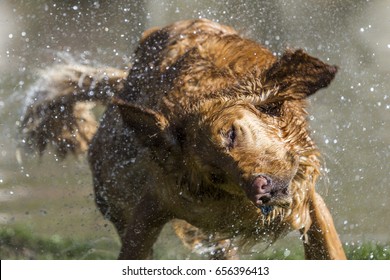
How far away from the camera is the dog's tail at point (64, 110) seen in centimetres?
679

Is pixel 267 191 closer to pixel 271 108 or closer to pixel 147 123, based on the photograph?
pixel 271 108

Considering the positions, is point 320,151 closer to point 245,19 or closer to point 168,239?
point 168,239

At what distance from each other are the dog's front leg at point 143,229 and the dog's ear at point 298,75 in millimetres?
1129

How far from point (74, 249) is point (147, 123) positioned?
221cm

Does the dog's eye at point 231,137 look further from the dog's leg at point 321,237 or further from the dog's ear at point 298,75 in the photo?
the dog's leg at point 321,237

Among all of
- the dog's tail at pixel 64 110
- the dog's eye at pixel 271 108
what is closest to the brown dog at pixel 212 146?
the dog's eye at pixel 271 108

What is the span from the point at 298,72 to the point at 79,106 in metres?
2.53

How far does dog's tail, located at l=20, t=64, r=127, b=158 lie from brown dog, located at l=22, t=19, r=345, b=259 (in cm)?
31

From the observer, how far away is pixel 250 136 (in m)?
4.48

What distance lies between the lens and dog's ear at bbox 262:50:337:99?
468cm

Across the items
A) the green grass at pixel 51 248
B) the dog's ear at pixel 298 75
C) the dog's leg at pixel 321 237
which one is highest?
the dog's ear at pixel 298 75

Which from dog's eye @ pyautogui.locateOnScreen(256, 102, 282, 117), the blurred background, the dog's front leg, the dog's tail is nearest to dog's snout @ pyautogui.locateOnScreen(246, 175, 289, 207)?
dog's eye @ pyautogui.locateOnScreen(256, 102, 282, 117)

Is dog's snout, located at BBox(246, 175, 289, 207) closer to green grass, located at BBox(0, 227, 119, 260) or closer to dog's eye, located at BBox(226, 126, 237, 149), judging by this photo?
dog's eye, located at BBox(226, 126, 237, 149)
